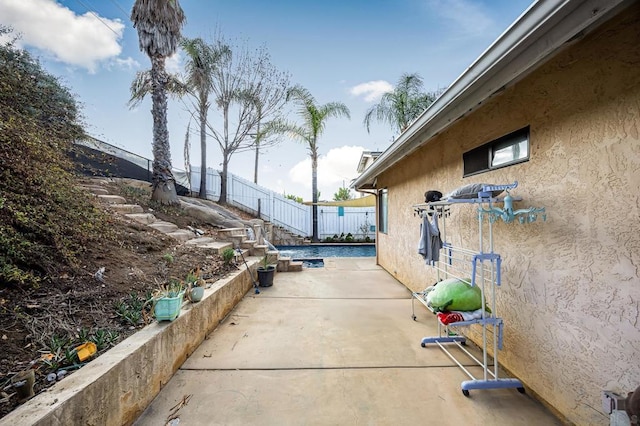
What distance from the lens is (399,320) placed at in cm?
425

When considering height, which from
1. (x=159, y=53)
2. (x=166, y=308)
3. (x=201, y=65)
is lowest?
Result: (x=166, y=308)

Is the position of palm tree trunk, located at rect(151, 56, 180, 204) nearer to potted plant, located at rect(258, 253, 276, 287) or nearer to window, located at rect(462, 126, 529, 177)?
potted plant, located at rect(258, 253, 276, 287)

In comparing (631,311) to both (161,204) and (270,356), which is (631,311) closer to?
(270,356)

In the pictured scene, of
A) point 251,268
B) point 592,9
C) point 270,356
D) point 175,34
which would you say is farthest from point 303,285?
point 175,34

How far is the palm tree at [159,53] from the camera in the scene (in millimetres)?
8406

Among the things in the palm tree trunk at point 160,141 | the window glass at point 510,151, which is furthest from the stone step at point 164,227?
the window glass at point 510,151

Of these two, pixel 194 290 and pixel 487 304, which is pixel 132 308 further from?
pixel 487 304

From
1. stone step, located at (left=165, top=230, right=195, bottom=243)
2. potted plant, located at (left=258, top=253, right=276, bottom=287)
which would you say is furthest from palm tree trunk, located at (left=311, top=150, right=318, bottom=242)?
potted plant, located at (left=258, top=253, right=276, bottom=287)

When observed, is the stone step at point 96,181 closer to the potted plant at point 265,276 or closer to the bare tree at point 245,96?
the potted plant at point 265,276

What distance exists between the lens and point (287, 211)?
16.1 metres

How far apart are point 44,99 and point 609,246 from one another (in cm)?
801

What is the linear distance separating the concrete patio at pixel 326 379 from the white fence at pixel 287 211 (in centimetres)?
1155

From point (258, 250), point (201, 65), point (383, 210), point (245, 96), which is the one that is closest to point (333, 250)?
point (383, 210)

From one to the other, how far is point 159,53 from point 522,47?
1012 cm
